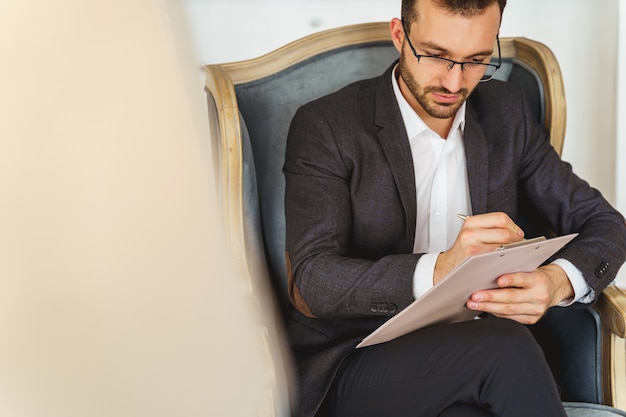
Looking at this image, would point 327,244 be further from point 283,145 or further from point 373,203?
point 283,145

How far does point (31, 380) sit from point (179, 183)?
5 cm

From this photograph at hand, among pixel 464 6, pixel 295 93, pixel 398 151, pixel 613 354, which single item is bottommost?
pixel 613 354

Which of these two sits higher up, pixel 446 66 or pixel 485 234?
pixel 446 66

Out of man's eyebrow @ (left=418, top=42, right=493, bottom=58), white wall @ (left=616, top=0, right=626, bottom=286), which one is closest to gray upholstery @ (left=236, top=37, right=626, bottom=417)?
man's eyebrow @ (left=418, top=42, right=493, bottom=58)

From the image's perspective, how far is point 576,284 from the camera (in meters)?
1.27

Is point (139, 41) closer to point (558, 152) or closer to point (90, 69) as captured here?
point (90, 69)

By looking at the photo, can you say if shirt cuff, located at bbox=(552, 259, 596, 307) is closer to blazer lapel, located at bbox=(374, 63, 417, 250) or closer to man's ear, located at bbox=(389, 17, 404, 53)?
blazer lapel, located at bbox=(374, 63, 417, 250)

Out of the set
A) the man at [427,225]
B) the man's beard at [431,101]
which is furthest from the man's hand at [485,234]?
the man's beard at [431,101]

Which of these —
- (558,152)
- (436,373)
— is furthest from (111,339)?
(558,152)

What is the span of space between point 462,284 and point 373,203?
34 centimetres

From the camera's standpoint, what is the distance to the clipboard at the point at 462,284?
97cm

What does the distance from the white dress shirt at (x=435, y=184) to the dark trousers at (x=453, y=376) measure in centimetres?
27

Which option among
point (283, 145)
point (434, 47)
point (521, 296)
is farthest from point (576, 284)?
point (283, 145)

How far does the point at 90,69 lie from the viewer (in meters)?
0.15
